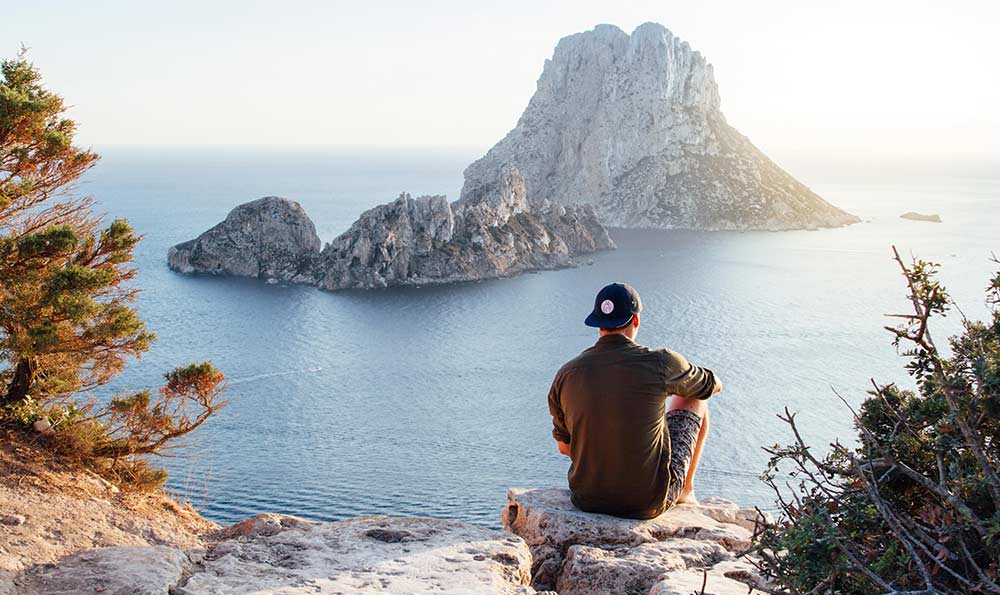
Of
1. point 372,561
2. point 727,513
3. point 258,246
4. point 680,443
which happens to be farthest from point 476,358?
point 372,561

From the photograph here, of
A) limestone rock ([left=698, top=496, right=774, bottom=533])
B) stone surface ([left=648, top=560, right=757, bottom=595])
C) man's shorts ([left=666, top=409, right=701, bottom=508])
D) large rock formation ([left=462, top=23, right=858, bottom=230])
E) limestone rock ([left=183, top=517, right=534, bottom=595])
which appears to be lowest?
limestone rock ([left=698, top=496, right=774, bottom=533])

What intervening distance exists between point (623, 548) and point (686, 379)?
1.27 m

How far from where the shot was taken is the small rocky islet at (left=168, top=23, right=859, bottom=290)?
7850 centimetres

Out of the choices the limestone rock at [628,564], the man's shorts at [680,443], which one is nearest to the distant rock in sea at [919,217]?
the man's shorts at [680,443]

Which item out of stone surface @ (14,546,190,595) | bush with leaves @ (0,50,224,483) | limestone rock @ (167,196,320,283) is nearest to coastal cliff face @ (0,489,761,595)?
stone surface @ (14,546,190,595)

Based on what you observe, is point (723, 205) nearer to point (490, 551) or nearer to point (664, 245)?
point (664, 245)

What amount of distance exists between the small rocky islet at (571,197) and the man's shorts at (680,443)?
227 ft

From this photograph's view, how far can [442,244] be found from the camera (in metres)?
80.6

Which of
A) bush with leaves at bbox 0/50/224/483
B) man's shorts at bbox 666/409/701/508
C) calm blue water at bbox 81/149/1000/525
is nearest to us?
man's shorts at bbox 666/409/701/508

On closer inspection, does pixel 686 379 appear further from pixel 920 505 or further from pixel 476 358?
pixel 476 358

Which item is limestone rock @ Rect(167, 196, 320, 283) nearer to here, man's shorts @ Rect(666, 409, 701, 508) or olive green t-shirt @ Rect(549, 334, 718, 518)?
man's shorts @ Rect(666, 409, 701, 508)

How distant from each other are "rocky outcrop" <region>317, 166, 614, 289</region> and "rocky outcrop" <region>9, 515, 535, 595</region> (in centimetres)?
6946

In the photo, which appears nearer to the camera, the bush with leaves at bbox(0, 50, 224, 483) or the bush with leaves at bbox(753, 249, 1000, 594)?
the bush with leaves at bbox(753, 249, 1000, 594)

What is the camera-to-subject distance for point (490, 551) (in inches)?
204
